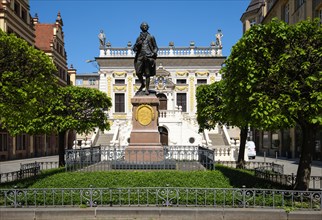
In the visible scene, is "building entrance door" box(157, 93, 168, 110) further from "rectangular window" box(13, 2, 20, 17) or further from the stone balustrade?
"rectangular window" box(13, 2, 20, 17)

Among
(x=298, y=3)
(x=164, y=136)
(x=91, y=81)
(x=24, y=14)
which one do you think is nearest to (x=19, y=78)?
(x=164, y=136)

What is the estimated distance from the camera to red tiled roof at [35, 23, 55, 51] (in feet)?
144

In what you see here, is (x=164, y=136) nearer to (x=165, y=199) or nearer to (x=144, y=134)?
(x=144, y=134)

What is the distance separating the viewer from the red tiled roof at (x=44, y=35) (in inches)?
1730

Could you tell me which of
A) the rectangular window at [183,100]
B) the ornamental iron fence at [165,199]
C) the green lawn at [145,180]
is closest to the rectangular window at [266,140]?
the rectangular window at [183,100]

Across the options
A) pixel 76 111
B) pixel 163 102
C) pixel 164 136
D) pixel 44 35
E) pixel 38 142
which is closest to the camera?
pixel 76 111

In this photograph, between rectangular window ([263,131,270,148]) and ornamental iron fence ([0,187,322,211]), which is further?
rectangular window ([263,131,270,148])

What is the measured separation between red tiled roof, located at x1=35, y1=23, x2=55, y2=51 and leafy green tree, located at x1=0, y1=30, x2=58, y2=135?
34.0m

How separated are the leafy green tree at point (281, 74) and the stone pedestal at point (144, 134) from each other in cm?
516

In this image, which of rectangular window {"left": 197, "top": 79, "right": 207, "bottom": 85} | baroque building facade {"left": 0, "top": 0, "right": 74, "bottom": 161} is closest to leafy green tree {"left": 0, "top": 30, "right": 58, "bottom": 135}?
baroque building facade {"left": 0, "top": 0, "right": 74, "bottom": 161}

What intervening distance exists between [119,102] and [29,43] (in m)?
13.1

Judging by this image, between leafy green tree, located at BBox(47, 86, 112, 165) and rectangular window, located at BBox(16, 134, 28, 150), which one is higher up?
leafy green tree, located at BBox(47, 86, 112, 165)

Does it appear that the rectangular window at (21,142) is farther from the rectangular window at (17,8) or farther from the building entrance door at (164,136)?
the building entrance door at (164,136)

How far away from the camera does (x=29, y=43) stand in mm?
35969
